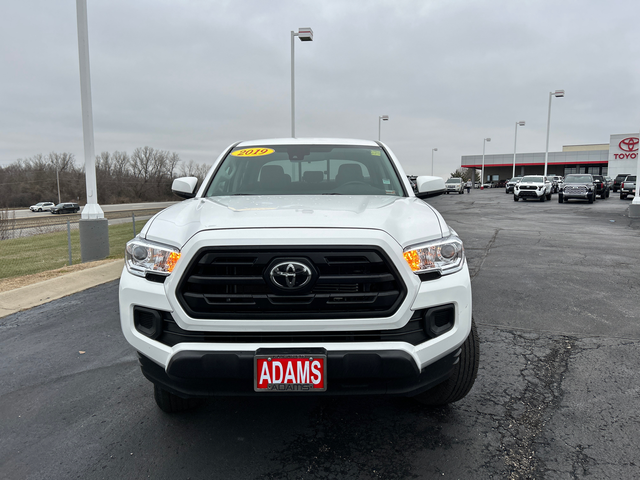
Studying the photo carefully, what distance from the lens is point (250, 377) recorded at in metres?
2.13

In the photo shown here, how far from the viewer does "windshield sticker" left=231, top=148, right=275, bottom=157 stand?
13.7 feet

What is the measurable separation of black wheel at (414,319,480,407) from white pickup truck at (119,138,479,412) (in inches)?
11.9

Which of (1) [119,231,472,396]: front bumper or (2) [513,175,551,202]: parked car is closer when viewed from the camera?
(1) [119,231,472,396]: front bumper

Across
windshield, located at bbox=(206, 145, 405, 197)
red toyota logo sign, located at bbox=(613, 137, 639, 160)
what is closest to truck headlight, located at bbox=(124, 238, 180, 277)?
windshield, located at bbox=(206, 145, 405, 197)

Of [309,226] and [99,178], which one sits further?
[99,178]

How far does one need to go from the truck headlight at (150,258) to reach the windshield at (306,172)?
4.43 ft

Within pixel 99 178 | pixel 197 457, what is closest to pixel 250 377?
pixel 197 457

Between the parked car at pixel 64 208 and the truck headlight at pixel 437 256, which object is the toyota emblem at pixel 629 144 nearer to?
the truck headlight at pixel 437 256

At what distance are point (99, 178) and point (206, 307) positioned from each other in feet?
288

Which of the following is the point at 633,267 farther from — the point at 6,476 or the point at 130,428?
the point at 6,476

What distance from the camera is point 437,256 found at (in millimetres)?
2354

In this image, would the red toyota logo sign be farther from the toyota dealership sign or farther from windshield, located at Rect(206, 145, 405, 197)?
windshield, located at Rect(206, 145, 405, 197)

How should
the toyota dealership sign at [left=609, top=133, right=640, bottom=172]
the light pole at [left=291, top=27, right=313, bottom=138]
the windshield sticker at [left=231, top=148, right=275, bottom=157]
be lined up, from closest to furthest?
the windshield sticker at [left=231, top=148, right=275, bottom=157] < the light pole at [left=291, top=27, right=313, bottom=138] < the toyota dealership sign at [left=609, top=133, right=640, bottom=172]

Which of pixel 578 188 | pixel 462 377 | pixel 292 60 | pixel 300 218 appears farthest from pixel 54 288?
pixel 578 188
